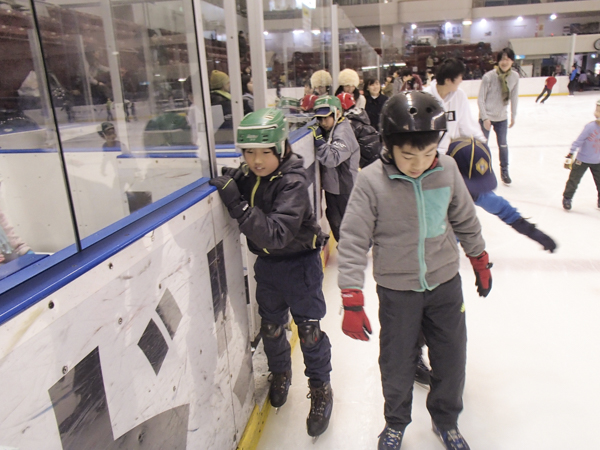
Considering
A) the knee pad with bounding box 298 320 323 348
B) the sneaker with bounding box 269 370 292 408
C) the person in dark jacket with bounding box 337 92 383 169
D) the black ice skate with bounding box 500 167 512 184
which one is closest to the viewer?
the knee pad with bounding box 298 320 323 348

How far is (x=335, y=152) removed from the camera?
266 centimetres

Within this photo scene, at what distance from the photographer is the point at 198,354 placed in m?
1.16

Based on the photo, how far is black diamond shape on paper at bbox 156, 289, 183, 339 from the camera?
3.21ft

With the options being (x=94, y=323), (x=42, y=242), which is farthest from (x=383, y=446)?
(x=42, y=242)

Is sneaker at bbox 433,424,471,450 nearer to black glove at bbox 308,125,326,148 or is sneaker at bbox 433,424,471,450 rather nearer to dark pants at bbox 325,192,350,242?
dark pants at bbox 325,192,350,242

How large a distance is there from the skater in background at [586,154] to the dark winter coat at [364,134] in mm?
1697

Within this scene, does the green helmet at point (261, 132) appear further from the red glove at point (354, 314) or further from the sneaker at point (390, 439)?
the sneaker at point (390, 439)

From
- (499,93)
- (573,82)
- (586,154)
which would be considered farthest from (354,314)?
(573,82)

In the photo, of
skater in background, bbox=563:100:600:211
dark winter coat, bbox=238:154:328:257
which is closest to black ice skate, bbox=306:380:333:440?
dark winter coat, bbox=238:154:328:257

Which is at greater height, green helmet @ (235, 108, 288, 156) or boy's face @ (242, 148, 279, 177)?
green helmet @ (235, 108, 288, 156)

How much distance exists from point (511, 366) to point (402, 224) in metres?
1.09

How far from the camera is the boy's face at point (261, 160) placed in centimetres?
133

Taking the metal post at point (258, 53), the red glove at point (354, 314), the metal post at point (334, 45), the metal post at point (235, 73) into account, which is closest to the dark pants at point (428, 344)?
the red glove at point (354, 314)

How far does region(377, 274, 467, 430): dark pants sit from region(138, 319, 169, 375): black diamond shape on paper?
674 mm
